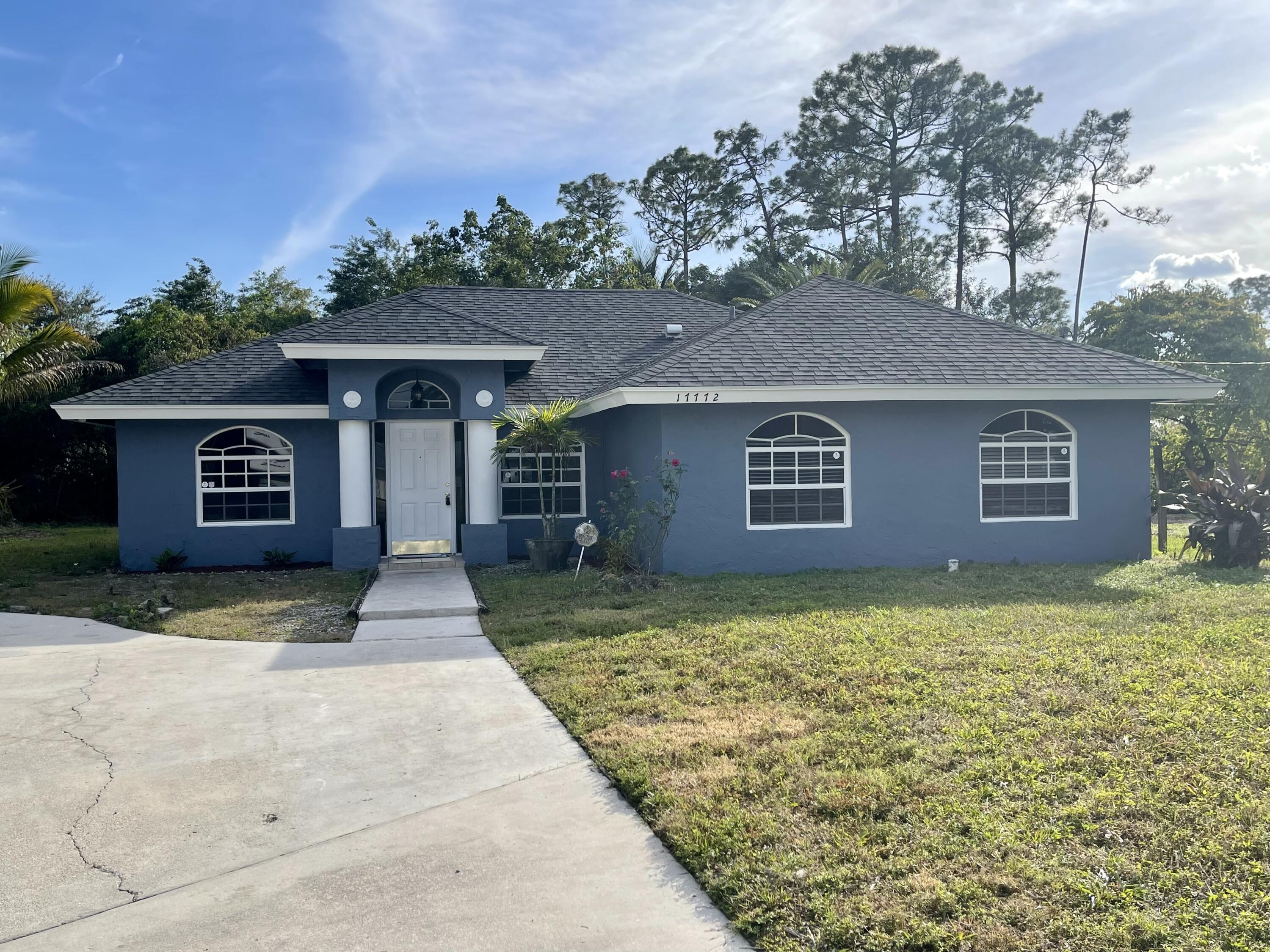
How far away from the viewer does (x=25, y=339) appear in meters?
22.3

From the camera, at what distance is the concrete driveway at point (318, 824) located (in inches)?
144

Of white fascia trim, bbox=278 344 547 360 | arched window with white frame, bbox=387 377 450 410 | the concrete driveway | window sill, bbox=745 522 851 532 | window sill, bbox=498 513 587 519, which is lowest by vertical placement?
the concrete driveway

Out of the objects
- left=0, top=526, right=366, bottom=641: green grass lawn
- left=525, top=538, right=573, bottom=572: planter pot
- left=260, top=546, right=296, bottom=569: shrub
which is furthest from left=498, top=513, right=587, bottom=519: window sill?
left=260, top=546, right=296, bottom=569: shrub

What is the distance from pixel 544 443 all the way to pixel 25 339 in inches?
631

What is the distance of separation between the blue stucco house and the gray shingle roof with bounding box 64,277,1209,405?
5 cm

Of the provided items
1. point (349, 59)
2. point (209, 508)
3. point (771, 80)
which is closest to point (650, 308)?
point (771, 80)

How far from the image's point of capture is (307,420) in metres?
15.2

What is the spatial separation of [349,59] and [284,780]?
12.4 metres

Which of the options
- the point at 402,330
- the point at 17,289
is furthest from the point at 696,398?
the point at 17,289

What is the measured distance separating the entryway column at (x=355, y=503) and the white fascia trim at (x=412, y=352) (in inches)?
41.4

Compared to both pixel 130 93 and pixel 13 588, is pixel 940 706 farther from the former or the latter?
pixel 130 93

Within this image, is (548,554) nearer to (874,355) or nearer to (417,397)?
(417,397)

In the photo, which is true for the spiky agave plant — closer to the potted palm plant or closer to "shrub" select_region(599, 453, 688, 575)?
the potted palm plant

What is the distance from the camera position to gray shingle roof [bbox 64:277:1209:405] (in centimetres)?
1299
